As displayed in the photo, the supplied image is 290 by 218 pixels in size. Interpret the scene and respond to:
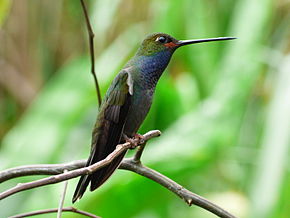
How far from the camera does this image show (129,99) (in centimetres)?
167

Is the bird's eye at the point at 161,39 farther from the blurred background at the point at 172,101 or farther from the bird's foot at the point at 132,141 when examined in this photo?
the blurred background at the point at 172,101

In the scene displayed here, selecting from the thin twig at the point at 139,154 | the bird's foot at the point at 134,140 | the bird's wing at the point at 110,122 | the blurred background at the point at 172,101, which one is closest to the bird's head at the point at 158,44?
the bird's wing at the point at 110,122

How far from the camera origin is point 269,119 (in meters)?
2.54

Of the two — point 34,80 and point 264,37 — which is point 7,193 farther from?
point 34,80

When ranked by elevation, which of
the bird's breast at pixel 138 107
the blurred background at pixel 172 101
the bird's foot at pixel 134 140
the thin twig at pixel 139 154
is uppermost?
the thin twig at pixel 139 154

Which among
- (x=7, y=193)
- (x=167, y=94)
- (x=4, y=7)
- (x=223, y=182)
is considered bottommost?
(x=223, y=182)

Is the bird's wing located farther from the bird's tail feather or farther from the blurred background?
the blurred background

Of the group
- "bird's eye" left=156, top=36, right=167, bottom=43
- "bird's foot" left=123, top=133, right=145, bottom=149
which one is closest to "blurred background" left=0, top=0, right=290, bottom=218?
"bird's foot" left=123, top=133, right=145, bottom=149

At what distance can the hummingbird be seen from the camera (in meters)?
1.56

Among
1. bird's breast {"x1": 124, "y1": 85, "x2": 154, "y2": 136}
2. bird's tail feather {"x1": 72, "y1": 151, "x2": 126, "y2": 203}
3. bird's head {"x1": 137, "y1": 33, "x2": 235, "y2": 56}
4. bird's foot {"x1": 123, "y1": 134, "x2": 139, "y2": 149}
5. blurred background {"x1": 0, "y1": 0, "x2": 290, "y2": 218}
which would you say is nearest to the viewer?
bird's tail feather {"x1": 72, "y1": 151, "x2": 126, "y2": 203}

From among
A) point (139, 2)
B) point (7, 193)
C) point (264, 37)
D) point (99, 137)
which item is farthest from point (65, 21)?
point (7, 193)

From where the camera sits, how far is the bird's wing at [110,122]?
59.2 inches

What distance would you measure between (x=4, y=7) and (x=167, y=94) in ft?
5.69

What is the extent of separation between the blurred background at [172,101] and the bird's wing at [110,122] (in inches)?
26.6
